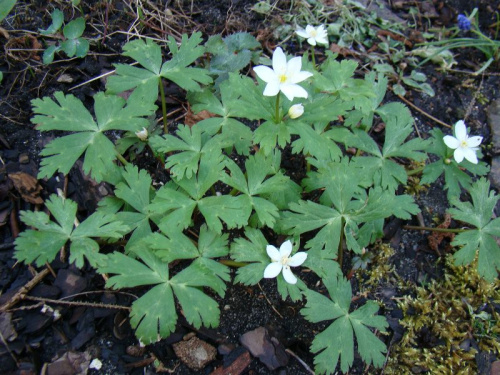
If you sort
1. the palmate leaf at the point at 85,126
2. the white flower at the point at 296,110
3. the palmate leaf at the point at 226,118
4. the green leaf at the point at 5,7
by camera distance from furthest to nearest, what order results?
the green leaf at the point at 5,7 → the palmate leaf at the point at 226,118 → the white flower at the point at 296,110 → the palmate leaf at the point at 85,126

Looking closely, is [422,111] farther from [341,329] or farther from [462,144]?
[341,329]

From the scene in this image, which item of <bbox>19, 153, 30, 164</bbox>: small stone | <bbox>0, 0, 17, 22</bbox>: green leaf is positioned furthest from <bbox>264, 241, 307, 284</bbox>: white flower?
<bbox>0, 0, 17, 22</bbox>: green leaf

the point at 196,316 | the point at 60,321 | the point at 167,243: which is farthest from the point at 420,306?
the point at 60,321

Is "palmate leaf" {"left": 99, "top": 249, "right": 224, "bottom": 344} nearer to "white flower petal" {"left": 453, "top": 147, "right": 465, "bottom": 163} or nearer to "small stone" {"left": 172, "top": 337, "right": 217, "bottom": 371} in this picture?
"small stone" {"left": 172, "top": 337, "right": 217, "bottom": 371}

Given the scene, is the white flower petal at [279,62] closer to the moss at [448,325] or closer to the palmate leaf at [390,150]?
the palmate leaf at [390,150]

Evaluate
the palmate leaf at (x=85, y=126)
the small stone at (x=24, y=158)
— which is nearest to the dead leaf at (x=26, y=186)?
the small stone at (x=24, y=158)

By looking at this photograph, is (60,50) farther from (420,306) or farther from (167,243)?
(420,306)
